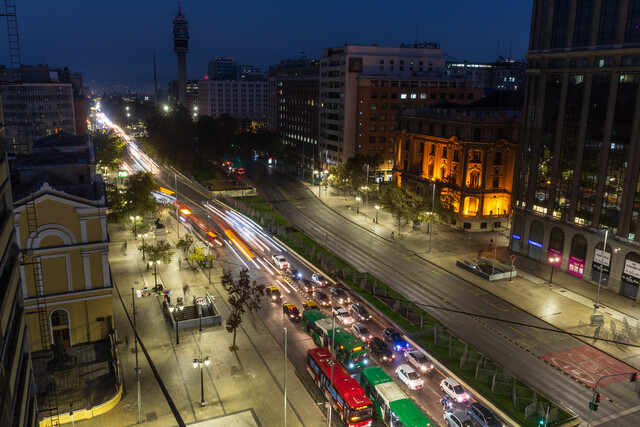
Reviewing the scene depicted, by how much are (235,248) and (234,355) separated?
28221 millimetres

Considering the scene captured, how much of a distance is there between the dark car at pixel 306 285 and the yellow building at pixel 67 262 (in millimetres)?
19820

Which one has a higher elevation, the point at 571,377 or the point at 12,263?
the point at 12,263

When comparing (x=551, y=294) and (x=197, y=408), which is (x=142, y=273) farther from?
(x=551, y=294)

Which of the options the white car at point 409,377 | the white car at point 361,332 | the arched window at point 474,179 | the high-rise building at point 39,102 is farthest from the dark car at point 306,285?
the high-rise building at point 39,102

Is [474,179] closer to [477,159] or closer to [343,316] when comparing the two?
[477,159]

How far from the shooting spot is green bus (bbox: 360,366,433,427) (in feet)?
98.1

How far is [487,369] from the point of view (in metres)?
38.2

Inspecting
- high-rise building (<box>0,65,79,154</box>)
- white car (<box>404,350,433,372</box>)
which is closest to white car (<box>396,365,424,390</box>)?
white car (<box>404,350,433,372</box>)

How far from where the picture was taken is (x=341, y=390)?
32344mm

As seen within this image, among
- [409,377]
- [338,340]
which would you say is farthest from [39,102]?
[409,377]

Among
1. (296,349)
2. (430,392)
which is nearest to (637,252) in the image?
(430,392)

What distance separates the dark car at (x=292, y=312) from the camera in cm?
4638

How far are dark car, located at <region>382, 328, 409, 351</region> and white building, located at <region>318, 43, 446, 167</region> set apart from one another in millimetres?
78918

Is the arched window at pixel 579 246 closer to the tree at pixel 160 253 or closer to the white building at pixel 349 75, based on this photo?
the tree at pixel 160 253
